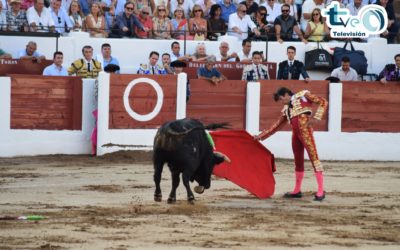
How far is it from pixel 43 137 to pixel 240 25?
12.7ft

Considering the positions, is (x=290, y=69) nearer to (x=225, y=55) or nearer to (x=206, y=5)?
(x=225, y=55)

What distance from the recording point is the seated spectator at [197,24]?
1748cm

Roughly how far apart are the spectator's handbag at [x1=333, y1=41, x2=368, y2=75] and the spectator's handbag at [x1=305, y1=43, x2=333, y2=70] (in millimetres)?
126

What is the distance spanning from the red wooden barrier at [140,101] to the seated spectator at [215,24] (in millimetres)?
1935

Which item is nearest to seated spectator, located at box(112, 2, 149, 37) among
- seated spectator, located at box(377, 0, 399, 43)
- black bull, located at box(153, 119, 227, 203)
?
seated spectator, located at box(377, 0, 399, 43)

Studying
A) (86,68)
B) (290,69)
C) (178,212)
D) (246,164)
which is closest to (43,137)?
(86,68)

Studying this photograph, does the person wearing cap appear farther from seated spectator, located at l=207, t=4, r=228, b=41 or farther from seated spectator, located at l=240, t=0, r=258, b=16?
seated spectator, located at l=240, t=0, r=258, b=16

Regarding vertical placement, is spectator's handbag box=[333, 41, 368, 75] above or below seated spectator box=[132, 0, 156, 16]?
below

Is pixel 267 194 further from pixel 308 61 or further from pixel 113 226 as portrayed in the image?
pixel 308 61

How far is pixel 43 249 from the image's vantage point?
7.55 metres

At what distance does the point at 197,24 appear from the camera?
1761 centimetres

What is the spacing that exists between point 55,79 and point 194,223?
7177 millimetres

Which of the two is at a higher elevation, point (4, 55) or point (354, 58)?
point (354, 58)

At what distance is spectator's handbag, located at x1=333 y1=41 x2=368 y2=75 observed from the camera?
58.5ft
